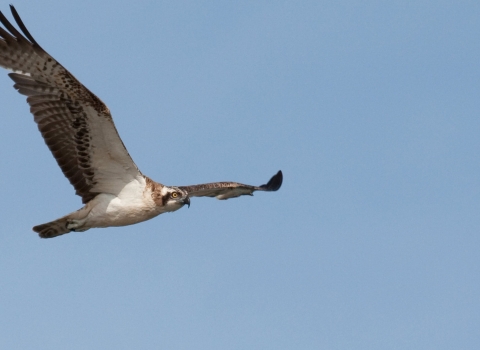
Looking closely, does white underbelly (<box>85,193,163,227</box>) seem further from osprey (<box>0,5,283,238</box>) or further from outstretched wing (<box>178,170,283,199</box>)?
outstretched wing (<box>178,170,283,199</box>)

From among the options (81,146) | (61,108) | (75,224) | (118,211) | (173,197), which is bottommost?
(75,224)

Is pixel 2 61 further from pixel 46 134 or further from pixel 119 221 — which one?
pixel 119 221

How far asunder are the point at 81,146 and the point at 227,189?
165 inches

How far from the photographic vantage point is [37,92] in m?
24.3

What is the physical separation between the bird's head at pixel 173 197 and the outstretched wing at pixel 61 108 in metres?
0.67

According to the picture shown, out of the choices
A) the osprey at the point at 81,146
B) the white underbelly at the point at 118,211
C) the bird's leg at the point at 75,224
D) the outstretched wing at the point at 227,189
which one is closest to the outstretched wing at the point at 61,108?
the osprey at the point at 81,146

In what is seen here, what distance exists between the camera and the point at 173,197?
24938mm

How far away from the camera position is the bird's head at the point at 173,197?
24906mm

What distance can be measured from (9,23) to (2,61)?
0.61 meters

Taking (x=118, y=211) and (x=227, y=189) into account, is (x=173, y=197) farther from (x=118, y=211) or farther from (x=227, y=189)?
(x=227, y=189)

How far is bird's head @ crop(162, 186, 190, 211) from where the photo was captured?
2491 cm

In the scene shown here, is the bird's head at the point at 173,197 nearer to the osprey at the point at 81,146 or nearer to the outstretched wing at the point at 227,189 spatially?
the osprey at the point at 81,146

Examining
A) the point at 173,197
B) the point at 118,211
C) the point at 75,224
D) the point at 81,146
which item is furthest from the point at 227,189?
the point at 81,146

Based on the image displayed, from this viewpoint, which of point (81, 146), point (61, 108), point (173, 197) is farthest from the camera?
point (173, 197)
